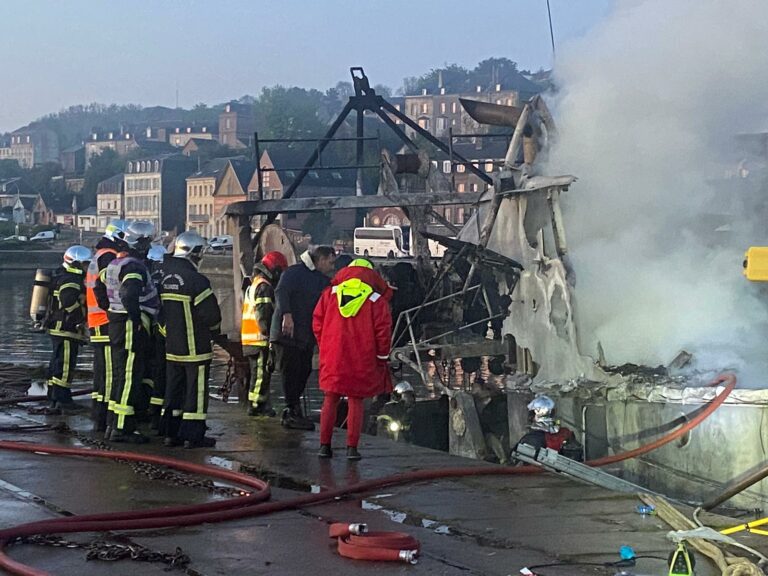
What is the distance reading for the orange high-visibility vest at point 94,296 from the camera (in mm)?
10852

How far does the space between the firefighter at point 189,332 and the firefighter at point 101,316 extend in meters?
0.69

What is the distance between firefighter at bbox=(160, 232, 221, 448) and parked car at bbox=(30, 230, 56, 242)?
104 meters

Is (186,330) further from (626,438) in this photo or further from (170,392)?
(626,438)

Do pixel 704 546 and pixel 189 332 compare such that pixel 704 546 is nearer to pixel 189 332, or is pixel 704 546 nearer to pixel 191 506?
pixel 191 506

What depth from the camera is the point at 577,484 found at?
8.74m

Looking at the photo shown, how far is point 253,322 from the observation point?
1198 cm

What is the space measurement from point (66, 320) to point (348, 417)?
4.25m

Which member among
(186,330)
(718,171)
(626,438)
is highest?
(718,171)

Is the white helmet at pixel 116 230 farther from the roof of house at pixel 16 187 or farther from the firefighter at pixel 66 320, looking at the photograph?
the roof of house at pixel 16 187

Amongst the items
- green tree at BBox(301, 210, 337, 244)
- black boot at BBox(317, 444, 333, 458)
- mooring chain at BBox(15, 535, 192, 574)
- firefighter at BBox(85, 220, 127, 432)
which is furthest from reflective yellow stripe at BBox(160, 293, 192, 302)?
green tree at BBox(301, 210, 337, 244)

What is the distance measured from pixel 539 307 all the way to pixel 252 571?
925 cm

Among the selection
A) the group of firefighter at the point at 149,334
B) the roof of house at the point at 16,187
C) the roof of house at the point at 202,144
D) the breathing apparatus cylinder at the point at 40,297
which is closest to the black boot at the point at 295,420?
the group of firefighter at the point at 149,334

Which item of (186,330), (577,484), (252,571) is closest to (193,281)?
(186,330)

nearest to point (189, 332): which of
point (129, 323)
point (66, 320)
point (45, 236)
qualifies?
point (129, 323)
